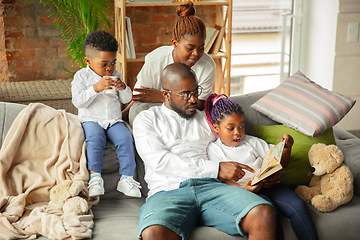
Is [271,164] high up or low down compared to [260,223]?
up

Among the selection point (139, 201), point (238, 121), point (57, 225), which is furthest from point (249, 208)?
point (57, 225)

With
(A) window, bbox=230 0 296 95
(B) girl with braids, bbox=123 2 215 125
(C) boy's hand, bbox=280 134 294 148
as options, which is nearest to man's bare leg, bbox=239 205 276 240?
(C) boy's hand, bbox=280 134 294 148

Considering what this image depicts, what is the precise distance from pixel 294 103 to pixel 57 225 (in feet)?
4.59

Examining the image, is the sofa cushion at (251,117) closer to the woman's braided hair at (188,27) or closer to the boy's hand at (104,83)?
the woman's braided hair at (188,27)

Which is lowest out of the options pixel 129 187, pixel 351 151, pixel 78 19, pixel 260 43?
pixel 129 187

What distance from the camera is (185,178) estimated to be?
1.74 meters

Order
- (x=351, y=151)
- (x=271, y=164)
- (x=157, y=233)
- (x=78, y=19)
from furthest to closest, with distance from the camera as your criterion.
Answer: (x=78, y=19) < (x=351, y=151) < (x=271, y=164) < (x=157, y=233)

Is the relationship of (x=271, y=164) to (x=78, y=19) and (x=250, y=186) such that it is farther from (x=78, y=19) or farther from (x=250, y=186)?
(x=78, y=19)

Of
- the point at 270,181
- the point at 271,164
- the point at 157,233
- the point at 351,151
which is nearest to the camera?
the point at 157,233

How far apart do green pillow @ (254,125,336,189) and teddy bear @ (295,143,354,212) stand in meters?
0.04

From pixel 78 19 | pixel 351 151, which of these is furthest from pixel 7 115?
pixel 351 151

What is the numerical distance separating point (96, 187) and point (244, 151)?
0.75 meters

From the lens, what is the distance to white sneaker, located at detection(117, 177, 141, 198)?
1.87 meters

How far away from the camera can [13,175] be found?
179cm
